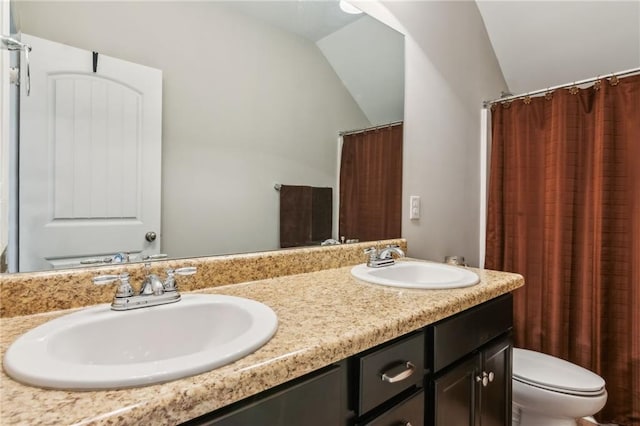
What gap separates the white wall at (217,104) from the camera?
935mm

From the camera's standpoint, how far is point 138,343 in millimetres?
776

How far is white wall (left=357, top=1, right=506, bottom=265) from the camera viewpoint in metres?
1.73

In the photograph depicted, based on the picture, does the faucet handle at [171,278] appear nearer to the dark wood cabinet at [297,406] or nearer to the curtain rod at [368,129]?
the dark wood cabinet at [297,406]

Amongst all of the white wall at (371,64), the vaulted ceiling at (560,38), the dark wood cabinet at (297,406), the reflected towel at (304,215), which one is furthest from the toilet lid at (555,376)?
the vaulted ceiling at (560,38)

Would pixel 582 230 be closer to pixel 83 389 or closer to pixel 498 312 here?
pixel 498 312

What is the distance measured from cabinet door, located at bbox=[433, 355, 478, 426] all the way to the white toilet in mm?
556

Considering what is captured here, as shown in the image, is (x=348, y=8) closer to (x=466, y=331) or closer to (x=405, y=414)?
(x=466, y=331)

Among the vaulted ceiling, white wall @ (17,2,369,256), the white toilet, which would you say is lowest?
the white toilet

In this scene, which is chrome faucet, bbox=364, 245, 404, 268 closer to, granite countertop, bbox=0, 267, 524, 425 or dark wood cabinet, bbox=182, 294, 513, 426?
granite countertop, bbox=0, 267, 524, 425

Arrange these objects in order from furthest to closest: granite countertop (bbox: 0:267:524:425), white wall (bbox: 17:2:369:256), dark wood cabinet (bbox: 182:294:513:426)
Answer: white wall (bbox: 17:2:369:256)
dark wood cabinet (bbox: 182:294:513:426)
granite countertop (bbox: 0:267:524:425)

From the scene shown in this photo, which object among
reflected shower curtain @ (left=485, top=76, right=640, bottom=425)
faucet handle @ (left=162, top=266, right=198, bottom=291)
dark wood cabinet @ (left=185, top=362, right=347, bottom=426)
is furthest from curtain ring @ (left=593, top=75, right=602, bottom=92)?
faucet handle @ (left=162, top=266, right=198, bottom=291)

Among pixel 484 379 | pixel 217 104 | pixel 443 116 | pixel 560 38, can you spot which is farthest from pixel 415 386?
pixel 560 38

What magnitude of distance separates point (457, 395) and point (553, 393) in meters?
0.71

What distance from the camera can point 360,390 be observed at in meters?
0.71
